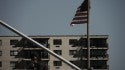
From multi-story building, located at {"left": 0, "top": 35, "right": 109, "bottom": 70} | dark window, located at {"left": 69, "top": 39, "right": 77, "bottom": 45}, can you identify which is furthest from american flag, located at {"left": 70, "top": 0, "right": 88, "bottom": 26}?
dark window, located at {"left": 69, "top": 39, "right": 77, "bottom": 45}

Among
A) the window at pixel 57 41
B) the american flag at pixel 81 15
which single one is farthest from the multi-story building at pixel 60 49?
the american flag at pixel 81 15

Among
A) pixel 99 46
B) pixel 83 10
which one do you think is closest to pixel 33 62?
pixel 83 10

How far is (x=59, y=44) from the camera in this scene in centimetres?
11581

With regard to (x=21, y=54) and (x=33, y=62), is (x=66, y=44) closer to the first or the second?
(x=21, y=54)

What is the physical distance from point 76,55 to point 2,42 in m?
18.8

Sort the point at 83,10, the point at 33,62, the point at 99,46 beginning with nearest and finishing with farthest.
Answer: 1. the point at 33,62
2. the point at 83,10
3. the point at 99,46

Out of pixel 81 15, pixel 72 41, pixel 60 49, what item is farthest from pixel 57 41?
pixel 81 15

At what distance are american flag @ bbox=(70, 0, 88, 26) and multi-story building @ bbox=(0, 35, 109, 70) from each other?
87.7 m

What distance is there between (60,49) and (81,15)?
9211 centimetres

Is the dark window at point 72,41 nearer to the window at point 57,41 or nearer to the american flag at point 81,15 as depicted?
the window at point 57,41

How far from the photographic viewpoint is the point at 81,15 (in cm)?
2452

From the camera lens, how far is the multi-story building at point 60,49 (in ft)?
377

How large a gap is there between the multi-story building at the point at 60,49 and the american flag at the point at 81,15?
87.7 meters

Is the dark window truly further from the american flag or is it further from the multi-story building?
the american flag
